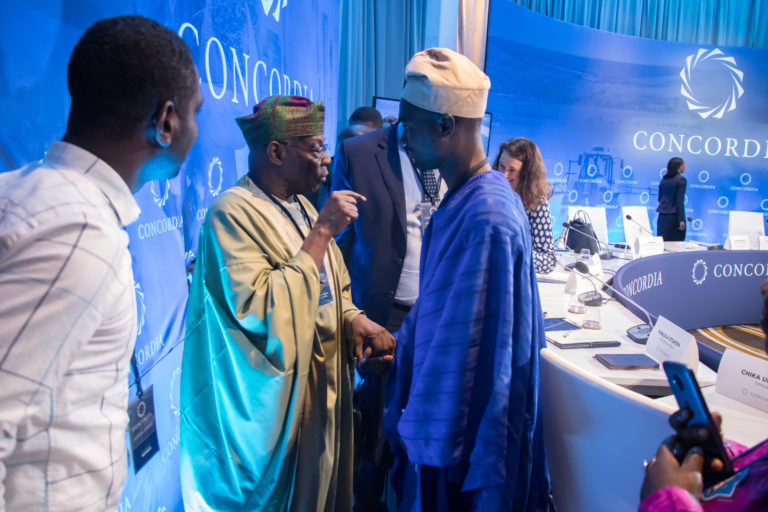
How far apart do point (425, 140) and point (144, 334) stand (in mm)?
1134

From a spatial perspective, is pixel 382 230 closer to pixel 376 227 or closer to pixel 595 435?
pixel 376 227

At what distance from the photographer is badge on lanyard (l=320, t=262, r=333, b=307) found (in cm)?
140

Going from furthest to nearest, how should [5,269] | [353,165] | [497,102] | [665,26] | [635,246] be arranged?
[665,26], [497,102], [635,246], [353,165], [5,269]

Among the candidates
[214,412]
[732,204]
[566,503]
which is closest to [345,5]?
Result: [214,412]

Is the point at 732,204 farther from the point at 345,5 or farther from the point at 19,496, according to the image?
the point at 19,496

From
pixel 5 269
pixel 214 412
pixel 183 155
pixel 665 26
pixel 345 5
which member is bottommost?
pixel 214 412

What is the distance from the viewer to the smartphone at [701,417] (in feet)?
2.53

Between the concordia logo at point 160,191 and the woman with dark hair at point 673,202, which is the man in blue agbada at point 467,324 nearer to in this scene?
the concordia logo at point 160,191

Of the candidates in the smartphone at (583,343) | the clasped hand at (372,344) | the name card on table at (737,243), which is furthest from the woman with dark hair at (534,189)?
the name card on table at (737,243)

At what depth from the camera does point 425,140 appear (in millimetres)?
1140

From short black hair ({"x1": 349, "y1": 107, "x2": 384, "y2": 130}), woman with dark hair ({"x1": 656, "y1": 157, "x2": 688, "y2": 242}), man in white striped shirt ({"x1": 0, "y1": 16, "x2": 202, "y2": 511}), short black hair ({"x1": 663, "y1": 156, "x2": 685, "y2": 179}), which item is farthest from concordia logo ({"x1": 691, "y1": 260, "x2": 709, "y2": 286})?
man in white striped shirt ({"x1": 0, "y1": 16, "x2": 202, "y2": 511})

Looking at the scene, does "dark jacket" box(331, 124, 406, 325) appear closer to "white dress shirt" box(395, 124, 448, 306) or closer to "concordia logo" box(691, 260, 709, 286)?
"white dress shirt" box(395, 124, 448, 306)

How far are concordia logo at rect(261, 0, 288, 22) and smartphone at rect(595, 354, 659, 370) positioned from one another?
7.61ft

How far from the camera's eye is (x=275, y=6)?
2.56 metres
